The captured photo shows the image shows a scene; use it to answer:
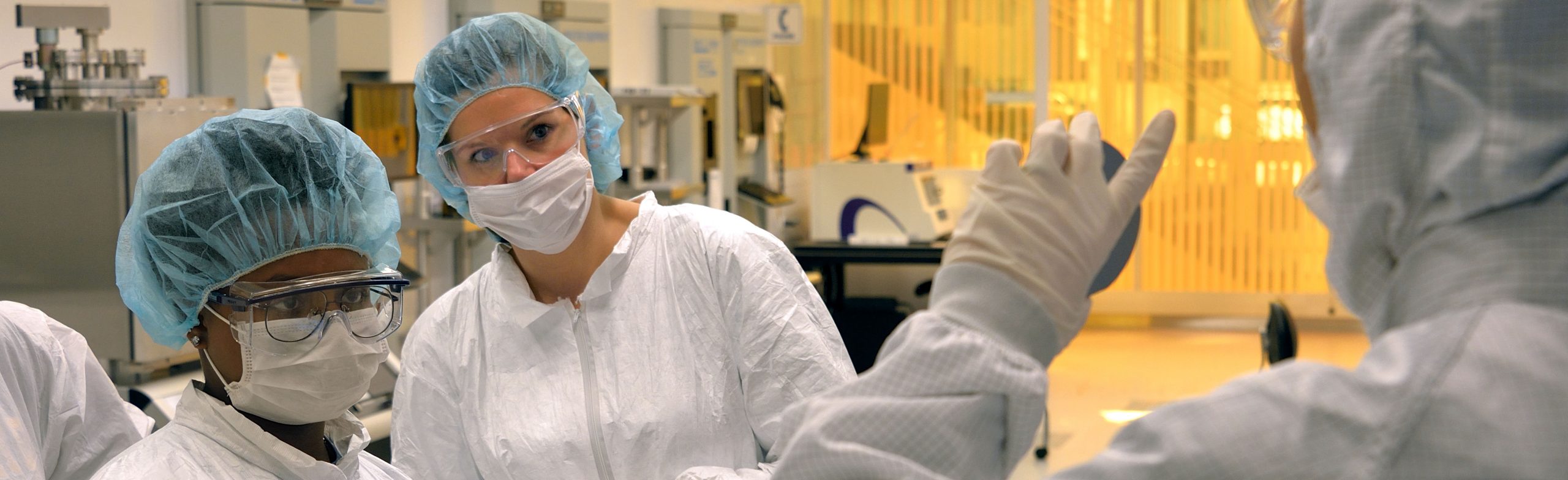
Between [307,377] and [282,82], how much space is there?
7.44ft

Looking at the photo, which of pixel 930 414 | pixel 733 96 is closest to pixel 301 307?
pixel 930 414

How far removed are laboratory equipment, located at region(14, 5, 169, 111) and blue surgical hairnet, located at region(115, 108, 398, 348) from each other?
4.33 feet

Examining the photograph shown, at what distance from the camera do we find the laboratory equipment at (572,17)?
4.39 meters

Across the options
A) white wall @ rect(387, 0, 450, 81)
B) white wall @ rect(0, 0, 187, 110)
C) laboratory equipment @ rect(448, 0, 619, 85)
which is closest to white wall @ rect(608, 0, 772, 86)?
laboratory equipment @ rect(448, 0, 619, 85)

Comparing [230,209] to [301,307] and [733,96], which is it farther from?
[733,96]

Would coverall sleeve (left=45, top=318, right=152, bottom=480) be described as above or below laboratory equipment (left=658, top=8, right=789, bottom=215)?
below

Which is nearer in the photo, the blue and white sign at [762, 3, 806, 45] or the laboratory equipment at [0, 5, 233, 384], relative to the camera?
the laboratory equipment at [0, 5, 233, 384]

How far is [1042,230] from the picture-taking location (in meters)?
0.85

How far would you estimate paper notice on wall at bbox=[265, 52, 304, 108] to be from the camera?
3389 millimetres

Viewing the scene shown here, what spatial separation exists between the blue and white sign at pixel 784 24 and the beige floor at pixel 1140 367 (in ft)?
7.14

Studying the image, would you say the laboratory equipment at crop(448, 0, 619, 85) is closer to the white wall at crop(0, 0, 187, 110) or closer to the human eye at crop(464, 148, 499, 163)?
the white wall at crop(0, 0, 187, 110)

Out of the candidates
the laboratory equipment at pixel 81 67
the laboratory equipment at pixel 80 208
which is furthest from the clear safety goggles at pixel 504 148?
the laboratory equipment at pixel 81 67

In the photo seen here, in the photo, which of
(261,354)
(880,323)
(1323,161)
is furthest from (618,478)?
(880,323)

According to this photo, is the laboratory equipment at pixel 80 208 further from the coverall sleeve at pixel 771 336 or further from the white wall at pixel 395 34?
the coverall sleeve at pixel 771 336
